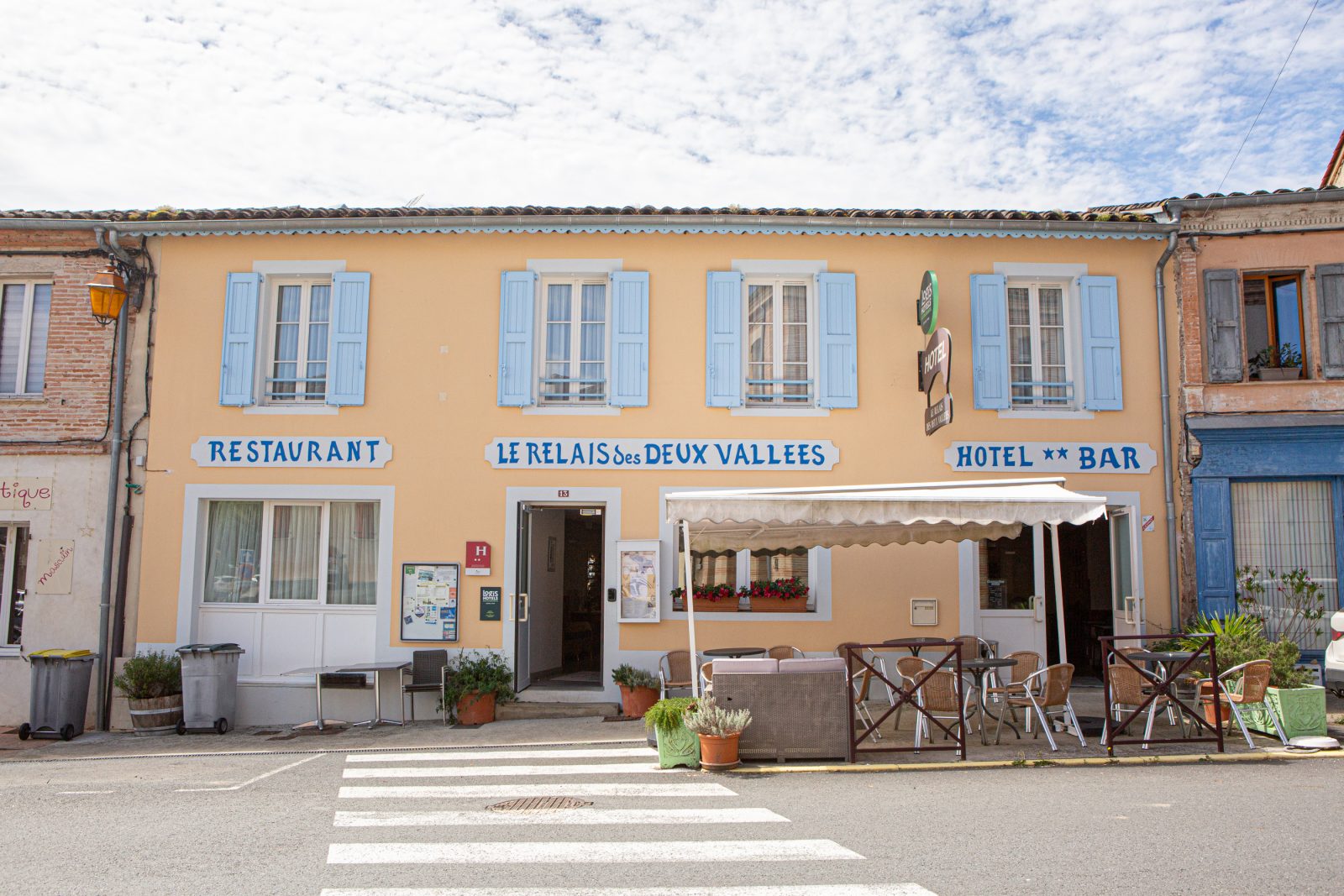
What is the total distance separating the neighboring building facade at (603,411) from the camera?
1127 cm

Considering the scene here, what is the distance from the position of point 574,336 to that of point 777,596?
3739 mm

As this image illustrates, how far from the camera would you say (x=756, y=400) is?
11.6 metres

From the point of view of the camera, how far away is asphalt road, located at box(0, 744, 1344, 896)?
5.05 meters

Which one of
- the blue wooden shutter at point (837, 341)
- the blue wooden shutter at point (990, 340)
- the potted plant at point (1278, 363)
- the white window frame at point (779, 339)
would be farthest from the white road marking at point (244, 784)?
the potted plant at point (1278, 363)

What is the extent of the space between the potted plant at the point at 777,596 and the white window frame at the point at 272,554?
13.8ft

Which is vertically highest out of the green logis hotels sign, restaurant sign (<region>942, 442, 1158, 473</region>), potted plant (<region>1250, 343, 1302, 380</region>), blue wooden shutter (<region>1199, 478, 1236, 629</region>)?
the green logis hotels sign

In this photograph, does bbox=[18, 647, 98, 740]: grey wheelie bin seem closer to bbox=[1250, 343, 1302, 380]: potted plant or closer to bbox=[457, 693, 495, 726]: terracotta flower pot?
bbox=[457, 693, 495, 726]: terracotta flower pot

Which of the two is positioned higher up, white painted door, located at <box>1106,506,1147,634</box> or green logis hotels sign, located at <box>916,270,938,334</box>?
green logis hotels sign, located at <box>916,270,938,334</box>

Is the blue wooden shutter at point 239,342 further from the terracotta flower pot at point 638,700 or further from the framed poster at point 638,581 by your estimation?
the terracotta flower pot at point 638,700

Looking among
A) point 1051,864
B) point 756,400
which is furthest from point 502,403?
point 1051,864

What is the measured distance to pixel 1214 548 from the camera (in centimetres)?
1107

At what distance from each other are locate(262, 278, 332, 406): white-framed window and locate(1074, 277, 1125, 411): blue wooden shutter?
8.62 meters

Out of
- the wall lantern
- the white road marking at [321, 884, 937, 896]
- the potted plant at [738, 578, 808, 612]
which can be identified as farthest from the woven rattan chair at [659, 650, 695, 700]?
the wall lantern

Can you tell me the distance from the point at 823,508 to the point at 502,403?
4.49 meters
